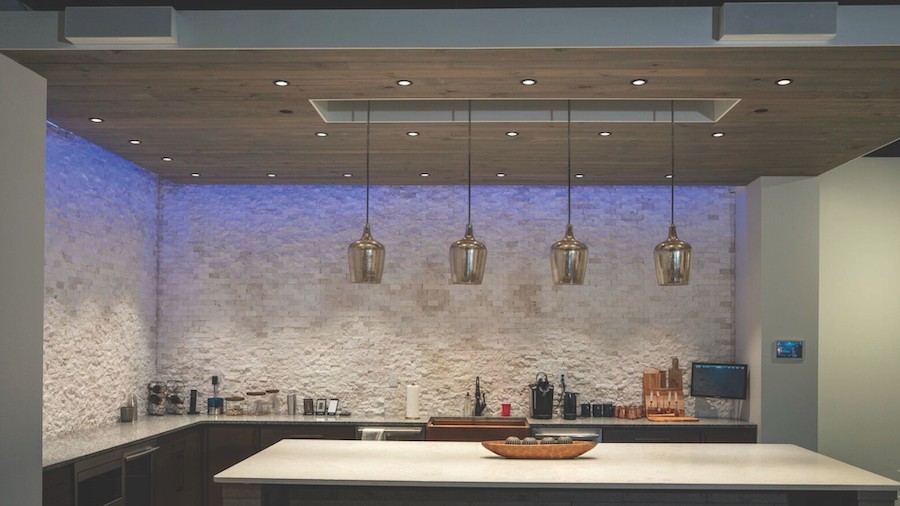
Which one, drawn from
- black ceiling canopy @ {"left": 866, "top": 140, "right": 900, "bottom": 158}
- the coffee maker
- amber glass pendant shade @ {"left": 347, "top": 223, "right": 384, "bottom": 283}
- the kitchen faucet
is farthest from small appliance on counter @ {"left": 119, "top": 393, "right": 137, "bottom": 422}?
black ceiling canopy @ {"left": 866, "top": 140, "right": 900, "bottom": 158}

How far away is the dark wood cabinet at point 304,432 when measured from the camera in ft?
25.5

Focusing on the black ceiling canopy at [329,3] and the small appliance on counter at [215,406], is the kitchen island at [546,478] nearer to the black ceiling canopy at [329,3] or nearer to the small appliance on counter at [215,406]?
the black ceiling canopy at [329,3]

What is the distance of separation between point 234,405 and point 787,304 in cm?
504

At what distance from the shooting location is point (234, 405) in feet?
27.6

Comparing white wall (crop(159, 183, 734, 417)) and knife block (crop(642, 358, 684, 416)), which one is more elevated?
white wall (crop(159, 183, 734, 417))

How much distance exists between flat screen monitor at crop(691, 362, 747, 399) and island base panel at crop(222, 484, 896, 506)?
3330mm

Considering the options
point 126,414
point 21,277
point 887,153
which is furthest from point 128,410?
point 887,153

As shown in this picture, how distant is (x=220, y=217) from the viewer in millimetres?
8703

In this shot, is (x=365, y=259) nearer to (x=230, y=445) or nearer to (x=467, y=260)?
(x=467, y=260)

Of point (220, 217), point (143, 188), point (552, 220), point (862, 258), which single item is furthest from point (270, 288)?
point (862, 258)

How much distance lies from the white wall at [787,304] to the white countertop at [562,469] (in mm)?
2171

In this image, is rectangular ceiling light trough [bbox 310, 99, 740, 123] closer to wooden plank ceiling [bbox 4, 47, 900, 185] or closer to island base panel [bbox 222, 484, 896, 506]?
wooden plank ceiling [bbox 4, 47, 900, 185]

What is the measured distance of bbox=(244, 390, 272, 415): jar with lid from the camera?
8.42m

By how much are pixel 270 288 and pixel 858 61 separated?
228 inches
